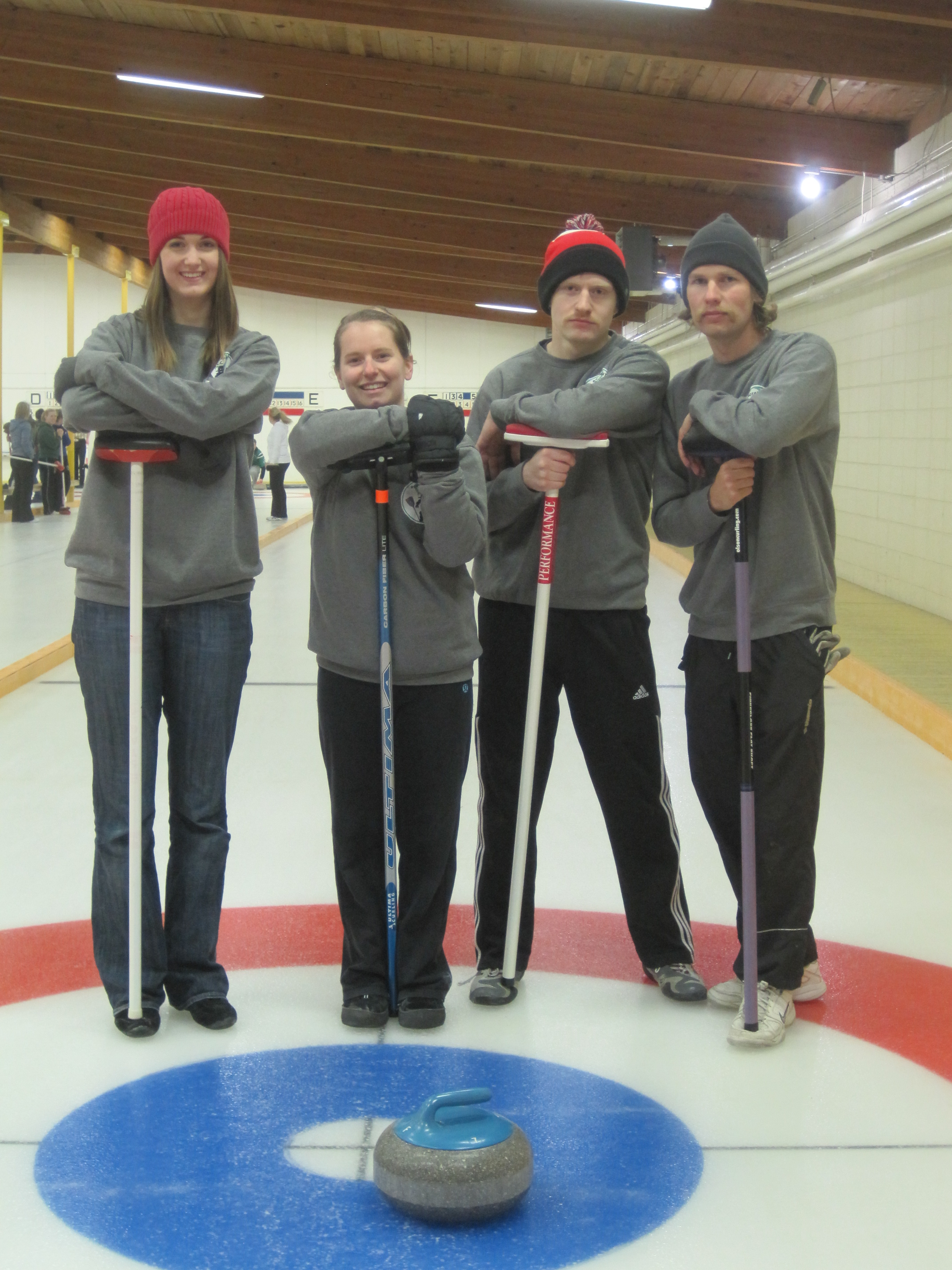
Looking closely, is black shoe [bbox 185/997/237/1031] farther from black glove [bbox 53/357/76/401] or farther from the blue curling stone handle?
black glove [bbox 53/357/76/401]

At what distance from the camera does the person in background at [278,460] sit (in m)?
14.4

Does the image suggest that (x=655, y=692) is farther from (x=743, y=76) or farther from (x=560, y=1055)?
(x=743, y=76)

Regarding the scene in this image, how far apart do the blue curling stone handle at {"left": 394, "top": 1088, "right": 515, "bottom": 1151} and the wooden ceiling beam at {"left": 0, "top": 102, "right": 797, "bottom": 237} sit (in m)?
11.0

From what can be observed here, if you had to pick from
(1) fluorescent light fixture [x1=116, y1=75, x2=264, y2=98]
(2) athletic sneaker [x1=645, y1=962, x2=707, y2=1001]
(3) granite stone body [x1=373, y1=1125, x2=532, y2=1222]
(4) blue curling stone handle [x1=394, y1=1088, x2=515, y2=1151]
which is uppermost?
(1) fluorescent light fixture [x1=116, y1=75, x2=264, y2=98]

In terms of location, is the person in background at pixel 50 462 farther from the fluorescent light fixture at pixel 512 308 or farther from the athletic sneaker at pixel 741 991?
Answer: the athletic sneaker at pixel 741 991

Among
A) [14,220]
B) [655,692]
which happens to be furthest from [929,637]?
[14,220]

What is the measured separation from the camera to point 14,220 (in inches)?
606

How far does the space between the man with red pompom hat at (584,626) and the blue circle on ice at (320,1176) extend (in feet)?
1.42

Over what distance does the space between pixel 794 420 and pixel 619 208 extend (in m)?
10.4

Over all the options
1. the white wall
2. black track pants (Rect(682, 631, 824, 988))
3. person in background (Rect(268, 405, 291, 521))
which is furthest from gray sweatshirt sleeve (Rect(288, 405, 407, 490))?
the white wall

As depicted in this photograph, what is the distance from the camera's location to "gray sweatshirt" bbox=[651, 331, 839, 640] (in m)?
2.36

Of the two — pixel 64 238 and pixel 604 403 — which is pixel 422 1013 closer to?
pixel 604 403

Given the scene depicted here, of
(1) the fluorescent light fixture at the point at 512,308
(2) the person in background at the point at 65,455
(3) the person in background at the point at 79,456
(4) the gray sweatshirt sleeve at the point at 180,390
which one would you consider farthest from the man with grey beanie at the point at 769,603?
(1) the fluorescent light fixture at the point at 512,308

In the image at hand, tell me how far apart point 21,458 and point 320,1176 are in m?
13.5
